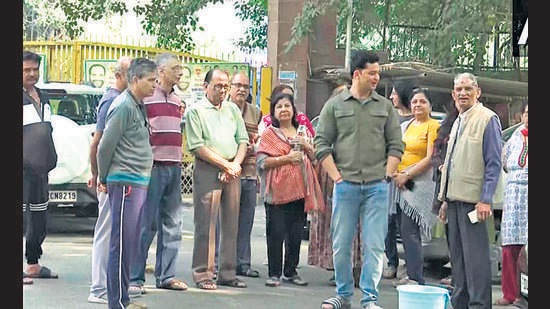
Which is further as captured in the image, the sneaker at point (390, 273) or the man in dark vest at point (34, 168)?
the sneaker at point (390, 273)

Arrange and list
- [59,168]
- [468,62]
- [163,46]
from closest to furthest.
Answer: [59,168] < [468,62] < [163,46]

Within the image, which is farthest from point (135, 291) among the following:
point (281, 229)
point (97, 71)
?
point (97, 71)

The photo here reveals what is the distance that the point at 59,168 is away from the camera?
1109 cm

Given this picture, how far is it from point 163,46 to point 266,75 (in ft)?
12.2

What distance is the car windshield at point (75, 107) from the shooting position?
12.3 meters

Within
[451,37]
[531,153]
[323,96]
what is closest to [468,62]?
[451,37]

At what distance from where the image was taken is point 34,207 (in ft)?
27.6

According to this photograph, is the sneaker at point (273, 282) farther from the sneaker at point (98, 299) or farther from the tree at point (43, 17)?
the tree at point (43, 17)

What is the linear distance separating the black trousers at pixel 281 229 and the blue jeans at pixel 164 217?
0.90 meters

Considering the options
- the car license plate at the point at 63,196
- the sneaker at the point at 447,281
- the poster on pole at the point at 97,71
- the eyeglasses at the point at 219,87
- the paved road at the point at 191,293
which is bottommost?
the paved road at the point at 191,293

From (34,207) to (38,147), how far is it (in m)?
0.53

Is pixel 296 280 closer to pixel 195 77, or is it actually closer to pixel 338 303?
pixel 338 303

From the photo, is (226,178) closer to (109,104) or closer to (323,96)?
(109,104)

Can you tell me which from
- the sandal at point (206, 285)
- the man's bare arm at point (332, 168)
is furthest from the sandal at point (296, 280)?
the man's bare arm at point (332, 168)
